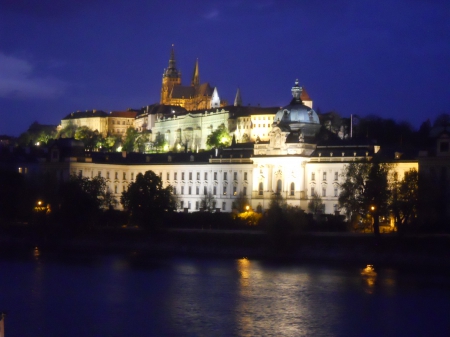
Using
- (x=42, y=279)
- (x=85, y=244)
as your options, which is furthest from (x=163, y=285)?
(x=85, y=244)

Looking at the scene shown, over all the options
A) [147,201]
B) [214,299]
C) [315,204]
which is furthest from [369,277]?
[315,204]

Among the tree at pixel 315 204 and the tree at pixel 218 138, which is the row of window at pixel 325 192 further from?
the tree at pixel 218 138

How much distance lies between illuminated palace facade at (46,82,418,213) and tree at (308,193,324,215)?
909mm

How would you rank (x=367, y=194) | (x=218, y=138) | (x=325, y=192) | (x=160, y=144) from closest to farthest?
(x=367, y=194), (x=325, y=192), (x=218, y=138), (x=160, y=144)

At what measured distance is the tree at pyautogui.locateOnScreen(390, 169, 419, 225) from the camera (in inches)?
2758

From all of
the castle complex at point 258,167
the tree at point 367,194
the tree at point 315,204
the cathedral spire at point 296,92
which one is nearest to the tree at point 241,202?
the castle complex at point 258,167

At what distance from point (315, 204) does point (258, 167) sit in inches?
388

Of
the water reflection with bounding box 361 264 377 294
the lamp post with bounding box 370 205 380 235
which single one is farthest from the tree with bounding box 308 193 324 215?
the water reflection with bounding box 361 264 377 294

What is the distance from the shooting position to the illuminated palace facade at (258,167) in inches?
3875

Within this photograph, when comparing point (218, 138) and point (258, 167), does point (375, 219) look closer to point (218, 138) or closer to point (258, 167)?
point (258, 167)

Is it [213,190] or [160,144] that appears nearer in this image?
[213,190]

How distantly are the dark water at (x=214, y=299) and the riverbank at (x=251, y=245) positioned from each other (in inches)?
171

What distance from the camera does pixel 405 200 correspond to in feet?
233

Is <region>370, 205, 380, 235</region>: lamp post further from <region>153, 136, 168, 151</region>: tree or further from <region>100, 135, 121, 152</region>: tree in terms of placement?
<region>100, 135, 121, 152</region>: tree
